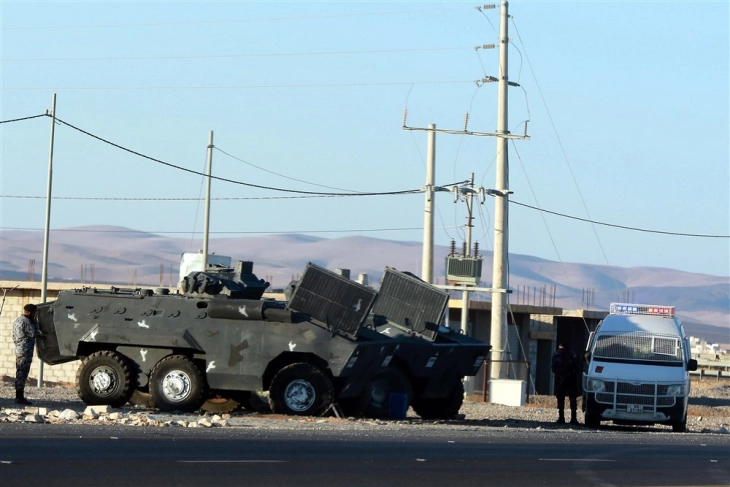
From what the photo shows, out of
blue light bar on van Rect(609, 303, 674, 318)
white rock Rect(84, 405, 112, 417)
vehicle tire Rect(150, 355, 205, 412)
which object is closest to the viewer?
white rock Rect(84, 405, 112, 417)

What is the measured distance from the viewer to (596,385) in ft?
77.0

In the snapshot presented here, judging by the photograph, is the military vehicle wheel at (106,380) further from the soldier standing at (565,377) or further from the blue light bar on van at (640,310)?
the blue light bar on van at (640,310)

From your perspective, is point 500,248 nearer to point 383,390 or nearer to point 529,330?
point 383,390

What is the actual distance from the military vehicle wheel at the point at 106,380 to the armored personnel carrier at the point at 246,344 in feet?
0.06

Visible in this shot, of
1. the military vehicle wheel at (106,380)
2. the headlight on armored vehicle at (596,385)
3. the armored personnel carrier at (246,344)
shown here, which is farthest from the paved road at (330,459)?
the military vehicle wheel at (106,380)

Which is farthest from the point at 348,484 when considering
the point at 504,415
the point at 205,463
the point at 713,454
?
the point at 504,415

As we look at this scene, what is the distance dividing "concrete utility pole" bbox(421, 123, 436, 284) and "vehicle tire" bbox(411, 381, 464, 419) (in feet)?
36.0

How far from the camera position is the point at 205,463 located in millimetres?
12789

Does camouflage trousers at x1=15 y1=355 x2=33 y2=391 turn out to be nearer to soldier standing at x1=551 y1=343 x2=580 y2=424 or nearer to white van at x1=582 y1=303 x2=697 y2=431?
soldier standing at x1=551 y1=343 x2=580 y2=424

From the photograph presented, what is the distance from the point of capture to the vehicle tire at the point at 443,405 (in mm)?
24234

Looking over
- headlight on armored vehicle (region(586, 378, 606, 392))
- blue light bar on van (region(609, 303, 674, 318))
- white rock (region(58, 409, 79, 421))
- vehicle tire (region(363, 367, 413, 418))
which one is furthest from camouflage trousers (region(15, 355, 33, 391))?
blue light bar on van (region(609, 303, 674, 318))

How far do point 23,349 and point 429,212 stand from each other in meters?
16.2

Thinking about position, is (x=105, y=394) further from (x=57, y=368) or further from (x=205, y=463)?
(x=57, y=368)

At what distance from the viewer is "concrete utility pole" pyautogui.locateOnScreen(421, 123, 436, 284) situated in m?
35.8
